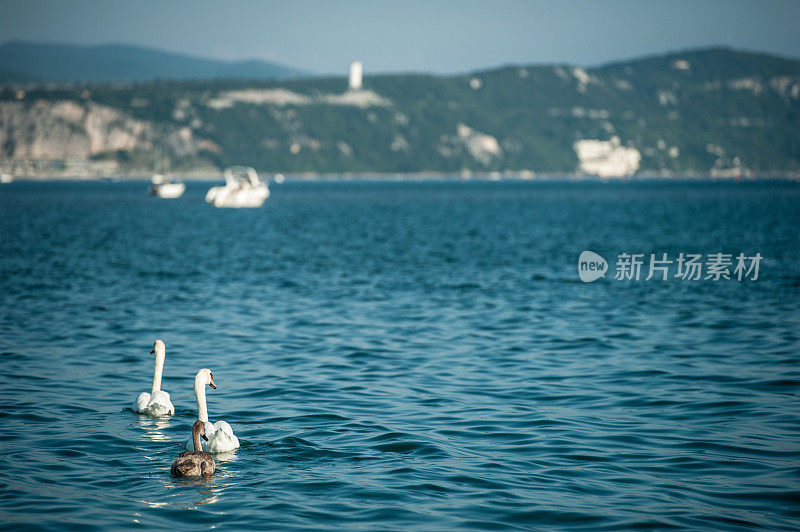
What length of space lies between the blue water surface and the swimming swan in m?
0.24

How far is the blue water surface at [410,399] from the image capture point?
12.0m

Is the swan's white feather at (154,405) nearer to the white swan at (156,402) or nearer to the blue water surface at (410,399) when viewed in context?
the white swan at (156,402)

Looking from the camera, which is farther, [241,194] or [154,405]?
[241,194]

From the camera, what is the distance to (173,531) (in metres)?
11.2

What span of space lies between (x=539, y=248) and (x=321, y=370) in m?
38.6

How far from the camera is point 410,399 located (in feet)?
58.4

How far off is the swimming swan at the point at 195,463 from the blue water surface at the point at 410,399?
0.80 ft

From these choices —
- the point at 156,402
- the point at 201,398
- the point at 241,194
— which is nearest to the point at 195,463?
the point at 201,398

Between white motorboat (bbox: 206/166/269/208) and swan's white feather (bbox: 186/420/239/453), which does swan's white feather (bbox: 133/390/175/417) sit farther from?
white motorboat (bbox: 206/166/269/208)

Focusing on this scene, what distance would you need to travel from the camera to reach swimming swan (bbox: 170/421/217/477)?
42.3ft

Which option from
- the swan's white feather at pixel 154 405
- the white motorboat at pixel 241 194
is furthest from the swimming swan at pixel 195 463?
the white motorboat at pixel 241 194

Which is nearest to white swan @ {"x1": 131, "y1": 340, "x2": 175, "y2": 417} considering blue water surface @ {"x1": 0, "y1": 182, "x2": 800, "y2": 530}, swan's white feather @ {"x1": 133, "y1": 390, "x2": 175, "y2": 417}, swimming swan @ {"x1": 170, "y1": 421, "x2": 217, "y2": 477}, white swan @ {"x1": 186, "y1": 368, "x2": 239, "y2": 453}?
swan's white feather @ {"x1": 133, "y1": 390, "x2": 175, "y2": 417}

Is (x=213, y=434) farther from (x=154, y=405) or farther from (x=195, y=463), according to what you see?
(x=154, y=405)

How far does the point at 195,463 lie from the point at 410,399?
5.97 m
